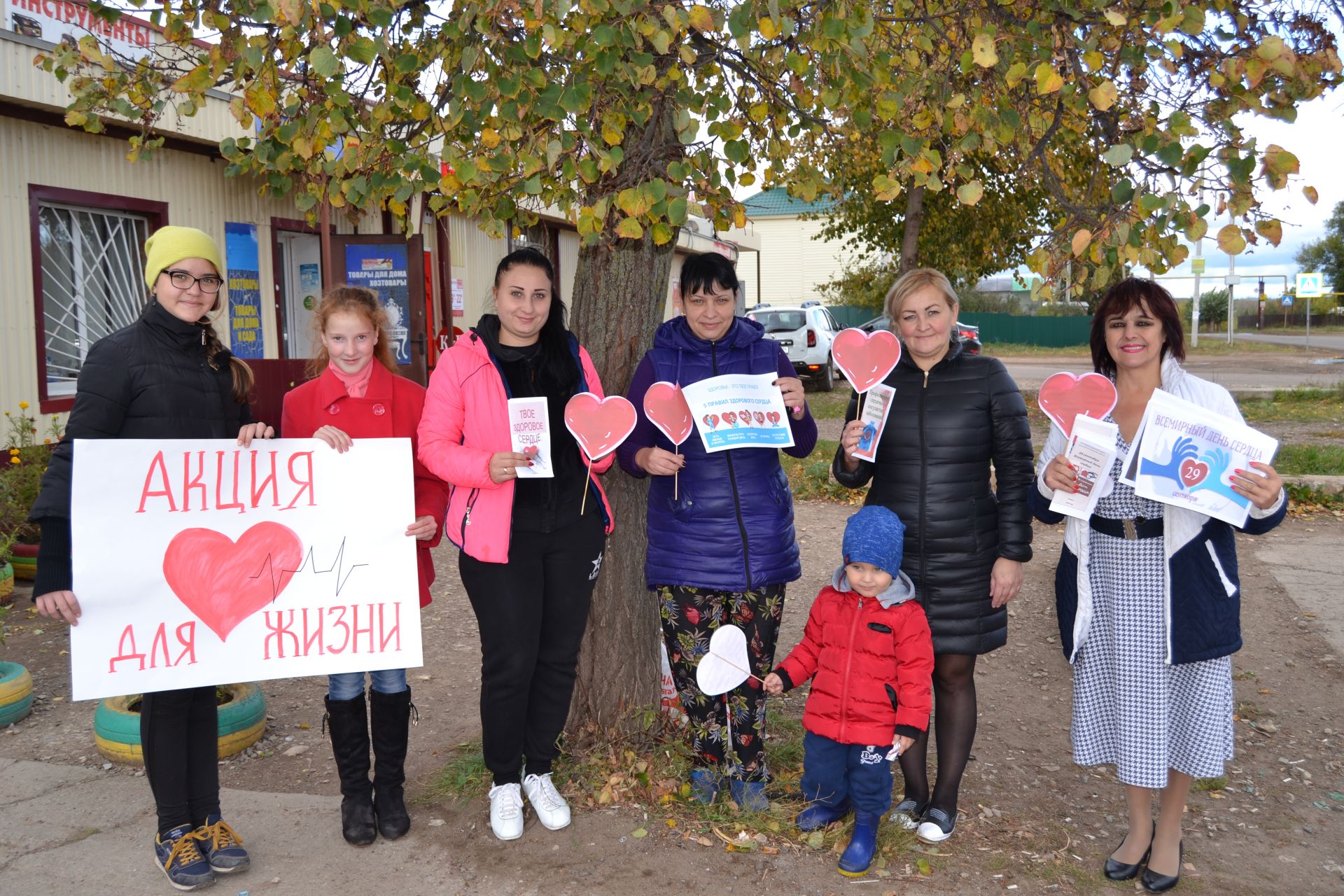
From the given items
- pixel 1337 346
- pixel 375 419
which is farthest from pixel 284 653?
pixel 1337 346

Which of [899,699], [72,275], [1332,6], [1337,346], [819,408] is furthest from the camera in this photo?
[1337,346]

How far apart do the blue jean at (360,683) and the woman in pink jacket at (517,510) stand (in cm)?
30

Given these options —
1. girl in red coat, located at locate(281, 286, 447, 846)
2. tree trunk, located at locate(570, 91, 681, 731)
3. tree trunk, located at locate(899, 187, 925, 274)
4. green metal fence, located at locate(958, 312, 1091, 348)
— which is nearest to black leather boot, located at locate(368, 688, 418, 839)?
girl in red coat, located at locate(281, 286, 447, 846)

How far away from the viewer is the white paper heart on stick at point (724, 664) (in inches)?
131

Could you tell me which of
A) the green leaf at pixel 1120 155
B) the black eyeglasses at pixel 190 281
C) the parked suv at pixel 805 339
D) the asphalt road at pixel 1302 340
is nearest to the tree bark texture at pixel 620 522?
the black eyeglasses at pixel 190 281

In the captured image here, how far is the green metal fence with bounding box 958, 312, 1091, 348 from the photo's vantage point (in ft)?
142

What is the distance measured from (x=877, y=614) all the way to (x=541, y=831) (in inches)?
55.8

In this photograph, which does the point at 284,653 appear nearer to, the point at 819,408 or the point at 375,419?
the point at 375,419

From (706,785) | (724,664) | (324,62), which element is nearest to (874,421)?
(724,664)

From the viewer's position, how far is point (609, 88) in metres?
3.33

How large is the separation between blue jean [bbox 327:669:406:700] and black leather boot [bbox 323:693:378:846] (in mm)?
22

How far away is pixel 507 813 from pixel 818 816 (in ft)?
3.49

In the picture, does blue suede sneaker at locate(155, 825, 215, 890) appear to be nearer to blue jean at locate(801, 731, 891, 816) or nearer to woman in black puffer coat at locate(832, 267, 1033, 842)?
blue jean at locate(801, 731, 891, 816)

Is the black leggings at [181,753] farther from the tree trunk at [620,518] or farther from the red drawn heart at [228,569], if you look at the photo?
the tree trunk at [620,518]
